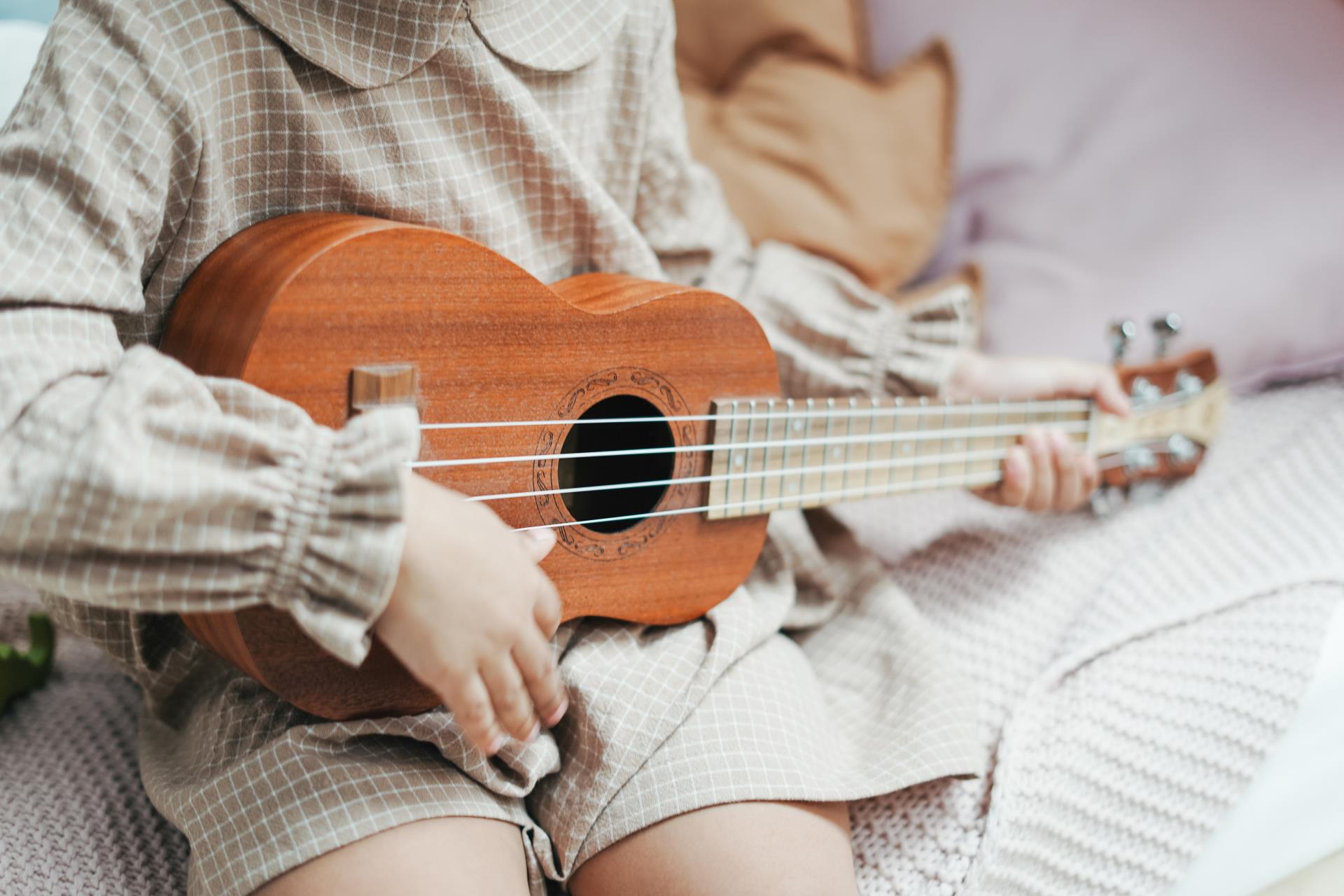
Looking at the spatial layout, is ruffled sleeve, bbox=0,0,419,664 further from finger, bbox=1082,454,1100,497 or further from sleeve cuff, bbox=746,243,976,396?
finger, bbox=1082,454,1100,497

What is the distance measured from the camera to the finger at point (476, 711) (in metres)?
0.56

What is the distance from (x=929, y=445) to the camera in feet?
2.98

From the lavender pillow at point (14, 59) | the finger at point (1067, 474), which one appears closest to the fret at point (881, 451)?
the finger at point (1067, 474)

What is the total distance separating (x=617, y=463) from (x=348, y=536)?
33 cm

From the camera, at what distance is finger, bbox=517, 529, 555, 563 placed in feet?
2.12

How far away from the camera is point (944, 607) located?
98 centimetres

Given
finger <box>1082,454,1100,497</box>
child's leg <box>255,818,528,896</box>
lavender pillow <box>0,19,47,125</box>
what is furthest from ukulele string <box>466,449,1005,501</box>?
lavender pillow <box>0,19,47,125</box>

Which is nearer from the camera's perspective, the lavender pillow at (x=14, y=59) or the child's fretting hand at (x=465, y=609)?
the child's fretting hand at (x=465, y=609)

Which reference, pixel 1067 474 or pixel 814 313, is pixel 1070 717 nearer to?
pixel 1067 474

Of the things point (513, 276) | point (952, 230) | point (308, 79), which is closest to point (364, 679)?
point (513, 276)

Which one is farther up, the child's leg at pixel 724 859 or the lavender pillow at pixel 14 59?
the lavender pillow at pixel 14 59

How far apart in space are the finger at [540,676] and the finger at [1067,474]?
0.59 meters

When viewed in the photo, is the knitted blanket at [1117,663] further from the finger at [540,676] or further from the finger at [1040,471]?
the finger at [540,676]

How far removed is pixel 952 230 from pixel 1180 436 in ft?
1.32
